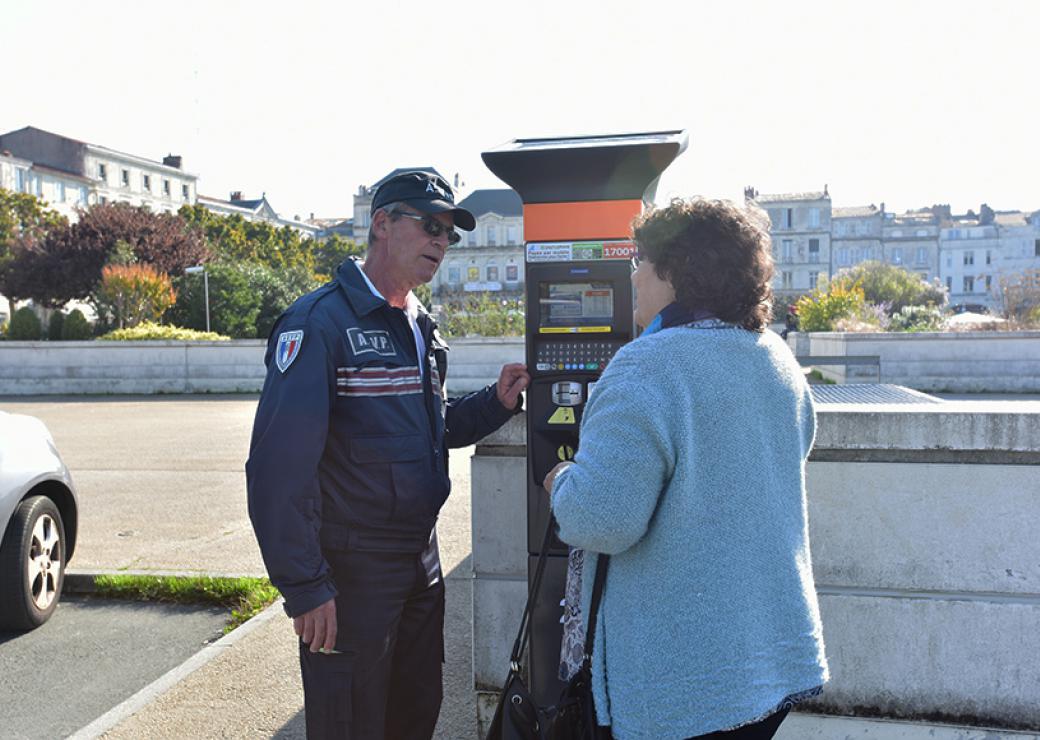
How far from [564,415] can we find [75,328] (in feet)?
70.5

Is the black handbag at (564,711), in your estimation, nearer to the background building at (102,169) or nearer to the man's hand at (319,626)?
the man's hand at (319,626)

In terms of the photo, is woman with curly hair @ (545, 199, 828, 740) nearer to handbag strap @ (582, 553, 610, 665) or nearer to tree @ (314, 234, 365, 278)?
handbag strap @ (582, 553, 610, 665)

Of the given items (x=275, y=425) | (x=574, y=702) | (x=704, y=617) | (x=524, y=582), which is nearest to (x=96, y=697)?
(x=524, y=582)

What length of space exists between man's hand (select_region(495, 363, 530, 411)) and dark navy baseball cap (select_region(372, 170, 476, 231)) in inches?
22.1

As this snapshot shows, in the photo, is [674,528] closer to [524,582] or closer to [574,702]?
[574,702]

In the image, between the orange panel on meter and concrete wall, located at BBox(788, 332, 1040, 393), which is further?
concrete wall, located at BBox(788, 332, 1040, 393)

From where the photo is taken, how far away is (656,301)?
2.07 meters

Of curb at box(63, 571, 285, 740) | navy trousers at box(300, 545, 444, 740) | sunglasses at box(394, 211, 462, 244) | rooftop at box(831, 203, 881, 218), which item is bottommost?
curb at box(63, 571, 285, 740)

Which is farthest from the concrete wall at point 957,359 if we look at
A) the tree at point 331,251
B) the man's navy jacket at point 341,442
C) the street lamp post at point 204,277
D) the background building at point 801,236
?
the background building at point 801,236

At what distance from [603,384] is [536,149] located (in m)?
1.38

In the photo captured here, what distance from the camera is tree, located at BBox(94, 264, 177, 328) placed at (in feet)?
73.0

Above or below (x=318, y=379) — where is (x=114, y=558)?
below

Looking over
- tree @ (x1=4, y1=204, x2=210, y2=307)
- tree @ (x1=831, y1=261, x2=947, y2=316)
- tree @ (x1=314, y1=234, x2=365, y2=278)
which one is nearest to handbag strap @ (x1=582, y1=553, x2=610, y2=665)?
tree @ (x1=831, y1=261, x2=947, y2=316)

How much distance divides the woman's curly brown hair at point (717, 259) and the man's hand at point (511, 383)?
1137mm
